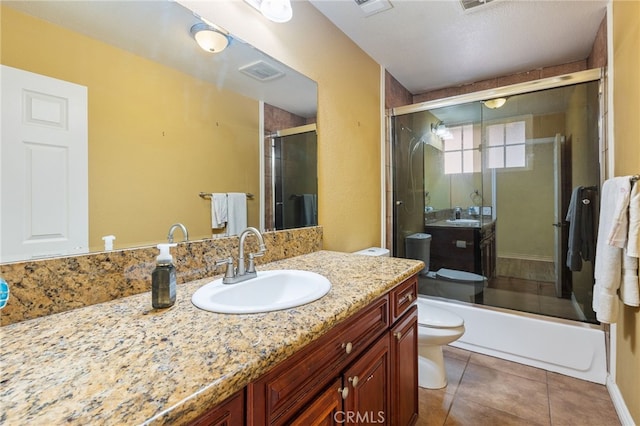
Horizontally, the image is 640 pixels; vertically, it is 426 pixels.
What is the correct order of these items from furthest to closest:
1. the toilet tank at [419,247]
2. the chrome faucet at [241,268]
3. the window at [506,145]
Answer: the toilet tank at [419,247] → the window at [506,145] → the chrome faucet at [241,268]

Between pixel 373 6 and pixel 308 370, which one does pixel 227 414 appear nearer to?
pixel 308 370

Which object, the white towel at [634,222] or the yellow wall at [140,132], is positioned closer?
the yellow wall at [140,132]

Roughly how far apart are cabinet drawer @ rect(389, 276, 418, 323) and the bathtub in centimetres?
65

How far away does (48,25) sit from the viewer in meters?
0.81

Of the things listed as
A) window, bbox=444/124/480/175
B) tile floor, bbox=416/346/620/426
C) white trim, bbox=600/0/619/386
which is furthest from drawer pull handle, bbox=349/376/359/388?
window, bbox=444/124/480/175

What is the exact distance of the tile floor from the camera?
1509 mm

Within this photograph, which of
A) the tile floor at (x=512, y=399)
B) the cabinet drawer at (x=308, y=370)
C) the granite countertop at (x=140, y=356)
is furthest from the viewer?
the tile floor at (x=512, y=399)

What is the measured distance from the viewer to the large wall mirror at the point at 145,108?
81cm

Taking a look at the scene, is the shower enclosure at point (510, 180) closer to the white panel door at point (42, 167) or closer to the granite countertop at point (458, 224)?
the granite countertop at point (458, 224)

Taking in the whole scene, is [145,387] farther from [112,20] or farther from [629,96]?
[629,96]

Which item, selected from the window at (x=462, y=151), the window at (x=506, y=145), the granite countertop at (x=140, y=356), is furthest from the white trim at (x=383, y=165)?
the granite countertop at (x=140, y=356)

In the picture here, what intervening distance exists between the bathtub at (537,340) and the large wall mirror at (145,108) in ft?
5.06

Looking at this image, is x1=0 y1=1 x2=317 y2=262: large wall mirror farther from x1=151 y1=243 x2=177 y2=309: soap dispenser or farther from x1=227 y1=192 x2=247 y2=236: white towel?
x1=151 y1=243 x2=177 y2=309: soap dispenser

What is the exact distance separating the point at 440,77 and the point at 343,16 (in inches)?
52.9
